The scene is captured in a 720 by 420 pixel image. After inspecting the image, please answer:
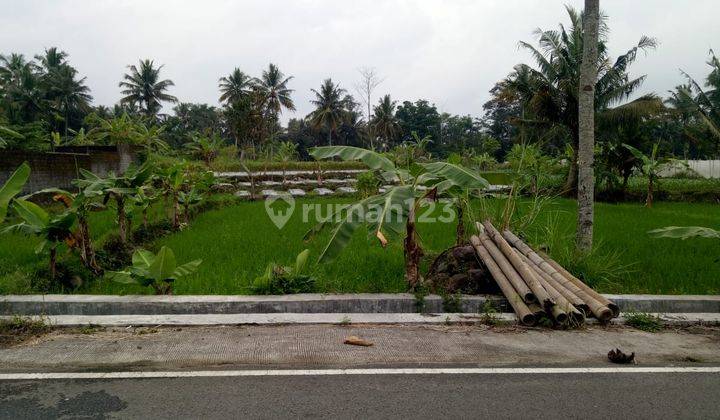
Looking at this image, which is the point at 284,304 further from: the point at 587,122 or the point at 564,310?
the point at 587,122

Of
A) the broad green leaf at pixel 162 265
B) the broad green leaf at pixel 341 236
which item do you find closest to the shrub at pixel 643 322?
the broad green leaf at pixel 341 236

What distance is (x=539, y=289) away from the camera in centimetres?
469

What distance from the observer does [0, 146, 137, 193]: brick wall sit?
32.6 feet

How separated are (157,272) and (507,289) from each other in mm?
3571

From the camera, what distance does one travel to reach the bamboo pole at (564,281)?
4.59 meters

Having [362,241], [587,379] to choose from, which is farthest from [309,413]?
[362,241]

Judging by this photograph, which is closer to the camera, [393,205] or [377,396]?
[377,396]

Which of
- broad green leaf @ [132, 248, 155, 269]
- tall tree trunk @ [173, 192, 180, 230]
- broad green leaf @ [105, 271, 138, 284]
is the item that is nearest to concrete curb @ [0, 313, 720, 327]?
broad green leaf @ [105, 271, 138, 284]

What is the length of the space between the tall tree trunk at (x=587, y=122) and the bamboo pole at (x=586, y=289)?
1034 millimetres

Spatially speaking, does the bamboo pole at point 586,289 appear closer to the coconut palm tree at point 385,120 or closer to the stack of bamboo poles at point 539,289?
the stack of bamboo poles at point 539,289

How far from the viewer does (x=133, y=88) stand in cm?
4259

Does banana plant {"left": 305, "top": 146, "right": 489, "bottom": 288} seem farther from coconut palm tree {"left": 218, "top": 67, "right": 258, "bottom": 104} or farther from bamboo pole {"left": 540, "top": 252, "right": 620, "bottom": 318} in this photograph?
coconut palm tree {"left": 218, "top": 67, "right": 258, "bottom": 104}

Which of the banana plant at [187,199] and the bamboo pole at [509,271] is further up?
the banana plant at [187,199]

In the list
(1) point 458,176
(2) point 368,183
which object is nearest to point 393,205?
(1) point 458,176
